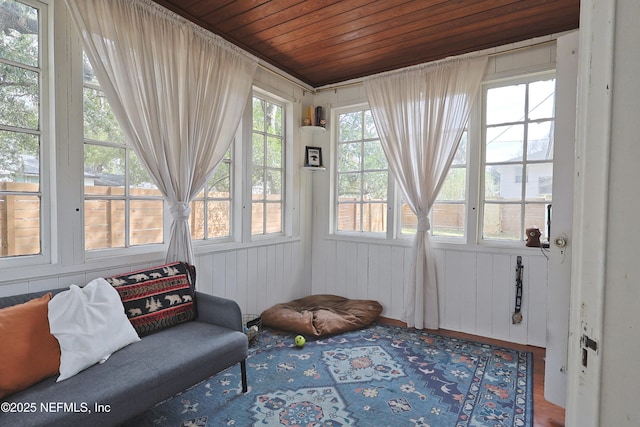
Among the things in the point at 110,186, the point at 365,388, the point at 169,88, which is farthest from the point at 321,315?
A: the point at 169,88

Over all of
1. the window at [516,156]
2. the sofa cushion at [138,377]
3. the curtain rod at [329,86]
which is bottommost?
the sofa cushion at [138,377]

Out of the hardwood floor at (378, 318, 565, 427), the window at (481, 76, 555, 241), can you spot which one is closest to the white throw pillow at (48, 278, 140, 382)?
the hardwood floor at (378, 318, 565, 427)

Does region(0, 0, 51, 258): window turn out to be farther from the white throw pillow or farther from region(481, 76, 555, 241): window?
region(481, 76, 555, 241): window

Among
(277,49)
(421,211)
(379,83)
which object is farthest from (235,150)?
(421,211)

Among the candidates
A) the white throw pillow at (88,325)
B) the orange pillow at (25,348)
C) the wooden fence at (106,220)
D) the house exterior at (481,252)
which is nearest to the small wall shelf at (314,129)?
the house exterior at (481,252)

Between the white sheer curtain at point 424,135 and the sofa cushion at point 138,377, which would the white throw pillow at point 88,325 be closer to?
the sofa cushion at point 138,377

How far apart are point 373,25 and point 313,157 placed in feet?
4.86

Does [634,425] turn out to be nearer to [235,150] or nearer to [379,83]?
[235,150]

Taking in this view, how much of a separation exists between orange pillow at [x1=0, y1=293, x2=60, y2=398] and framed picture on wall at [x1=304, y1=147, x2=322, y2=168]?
262 cm

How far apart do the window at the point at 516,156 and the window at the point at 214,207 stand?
7.69ft

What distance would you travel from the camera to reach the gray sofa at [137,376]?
1268 millimetres

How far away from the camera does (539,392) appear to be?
2.13 meters

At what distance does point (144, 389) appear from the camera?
1481mm

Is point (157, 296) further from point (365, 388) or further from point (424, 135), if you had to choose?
point (424, 135)
